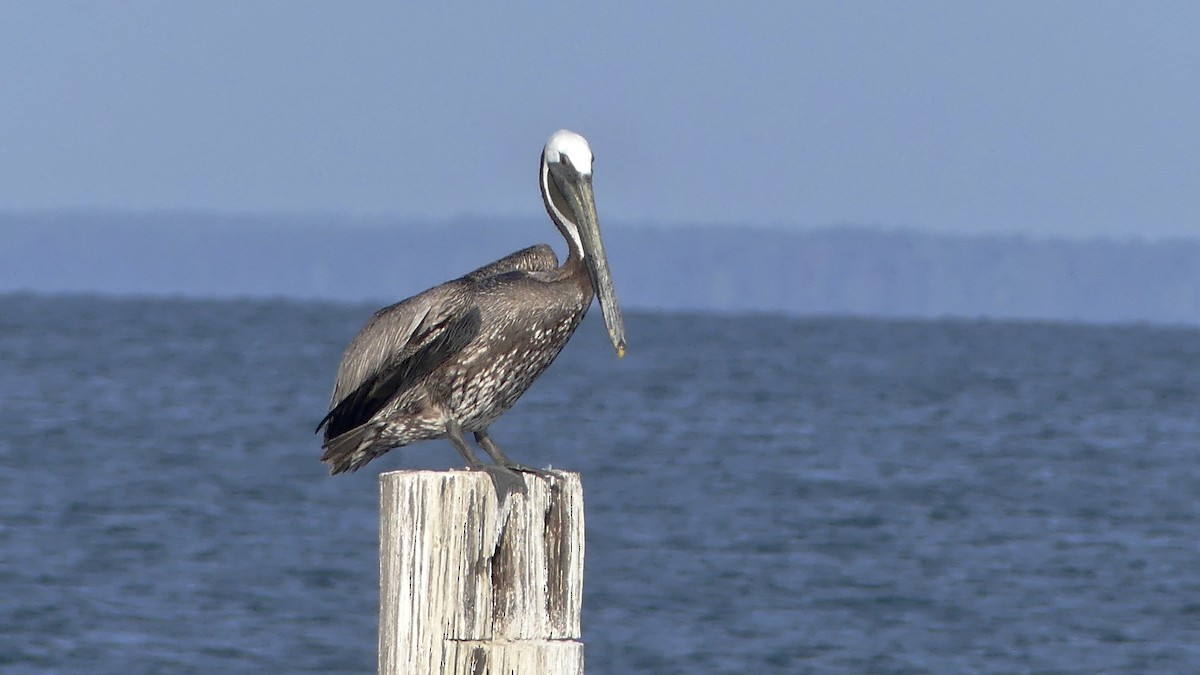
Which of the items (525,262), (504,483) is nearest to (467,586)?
(504,483)

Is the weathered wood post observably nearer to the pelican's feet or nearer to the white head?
the pelican's feet

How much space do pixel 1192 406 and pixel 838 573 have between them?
3848cm

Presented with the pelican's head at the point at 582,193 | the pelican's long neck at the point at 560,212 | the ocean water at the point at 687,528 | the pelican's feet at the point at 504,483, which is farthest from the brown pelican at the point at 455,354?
the ocean water at the point at 687,528

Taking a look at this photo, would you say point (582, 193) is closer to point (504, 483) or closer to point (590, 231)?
point (590, 231)

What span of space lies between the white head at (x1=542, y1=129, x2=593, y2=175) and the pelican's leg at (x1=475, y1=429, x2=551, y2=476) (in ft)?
2.88

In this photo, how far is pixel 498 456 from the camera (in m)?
5.86

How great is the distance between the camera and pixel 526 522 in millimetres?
4773

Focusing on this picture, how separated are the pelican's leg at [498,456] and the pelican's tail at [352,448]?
1.10ft

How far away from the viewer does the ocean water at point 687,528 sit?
52.5 feet

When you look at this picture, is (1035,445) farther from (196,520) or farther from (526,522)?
(526,522)

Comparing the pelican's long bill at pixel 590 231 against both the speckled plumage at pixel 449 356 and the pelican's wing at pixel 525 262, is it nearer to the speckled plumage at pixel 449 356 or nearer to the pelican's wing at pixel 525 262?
the speckled plumage at pixel 449 356

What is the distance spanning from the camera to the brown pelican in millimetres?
6223

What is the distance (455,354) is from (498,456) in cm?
50

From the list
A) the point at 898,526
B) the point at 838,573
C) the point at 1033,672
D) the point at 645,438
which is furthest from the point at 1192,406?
the point at 1033,672
